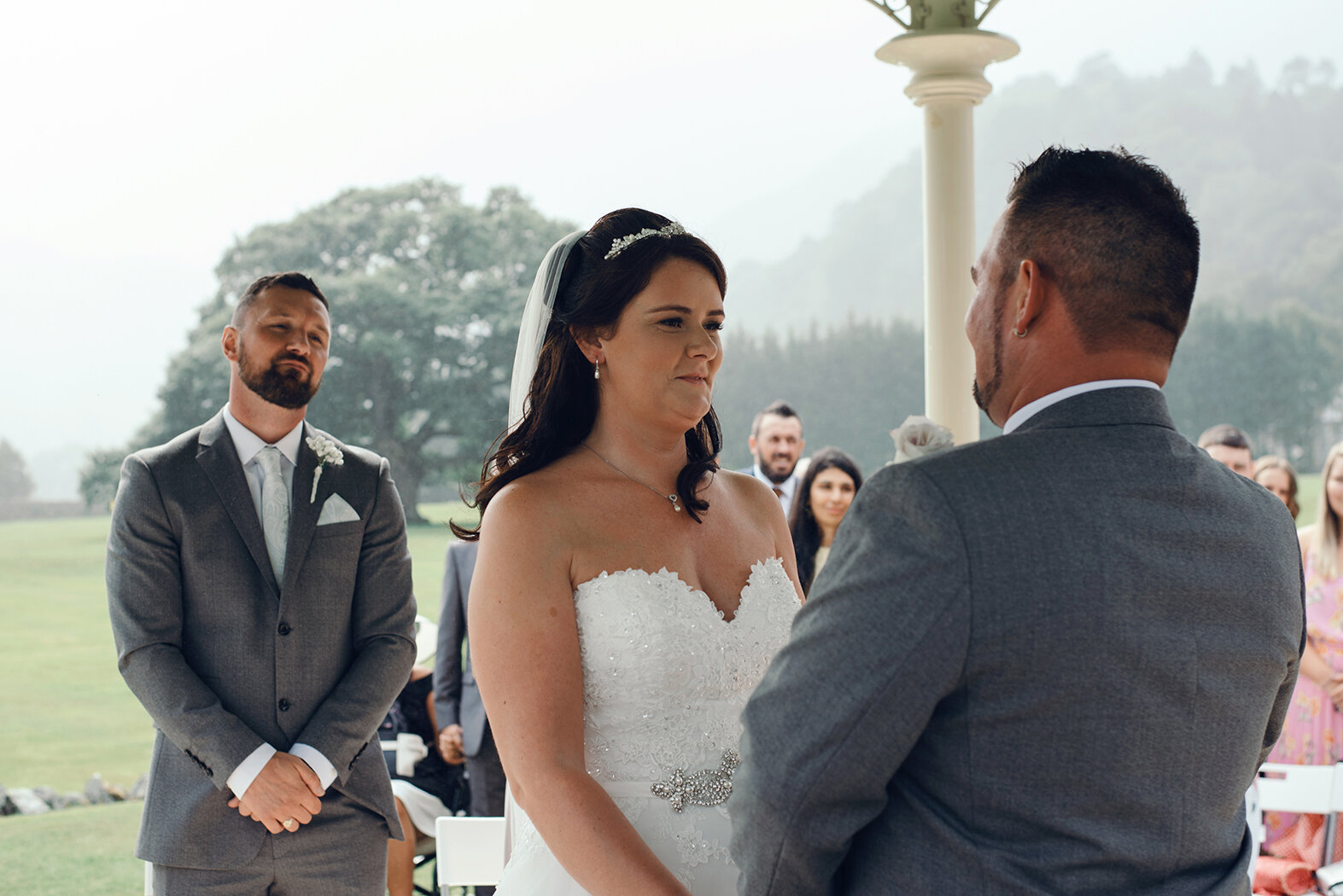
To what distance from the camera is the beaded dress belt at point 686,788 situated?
1879 mm

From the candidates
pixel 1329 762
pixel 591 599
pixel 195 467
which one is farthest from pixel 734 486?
pixel 1329 762

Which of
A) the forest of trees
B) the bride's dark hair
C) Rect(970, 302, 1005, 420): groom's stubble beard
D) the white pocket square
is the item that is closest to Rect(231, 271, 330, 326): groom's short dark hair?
the white pocket square

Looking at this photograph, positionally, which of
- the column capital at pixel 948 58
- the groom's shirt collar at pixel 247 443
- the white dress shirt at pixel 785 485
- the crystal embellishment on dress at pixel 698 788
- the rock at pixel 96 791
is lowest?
the rock at pixel 96 791

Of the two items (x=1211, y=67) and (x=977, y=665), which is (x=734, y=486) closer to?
(x=977, y=665)

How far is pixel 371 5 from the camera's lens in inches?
375

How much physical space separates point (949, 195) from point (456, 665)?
299 cm

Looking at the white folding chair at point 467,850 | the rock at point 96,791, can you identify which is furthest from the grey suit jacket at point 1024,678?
the rock at point 96,791

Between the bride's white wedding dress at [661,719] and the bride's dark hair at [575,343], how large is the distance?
10.5 inches

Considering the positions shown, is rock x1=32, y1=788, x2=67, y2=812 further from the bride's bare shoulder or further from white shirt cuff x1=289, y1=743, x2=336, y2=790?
the bride's bare shoulder

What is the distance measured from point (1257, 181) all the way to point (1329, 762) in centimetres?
868

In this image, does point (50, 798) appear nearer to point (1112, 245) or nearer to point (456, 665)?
point (456, 665)

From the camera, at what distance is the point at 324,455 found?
111 inches

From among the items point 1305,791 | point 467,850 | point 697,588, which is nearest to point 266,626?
point 467,850

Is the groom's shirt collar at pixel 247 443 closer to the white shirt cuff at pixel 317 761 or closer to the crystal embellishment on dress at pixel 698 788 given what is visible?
the white shirt cuff at pixel 317 761
